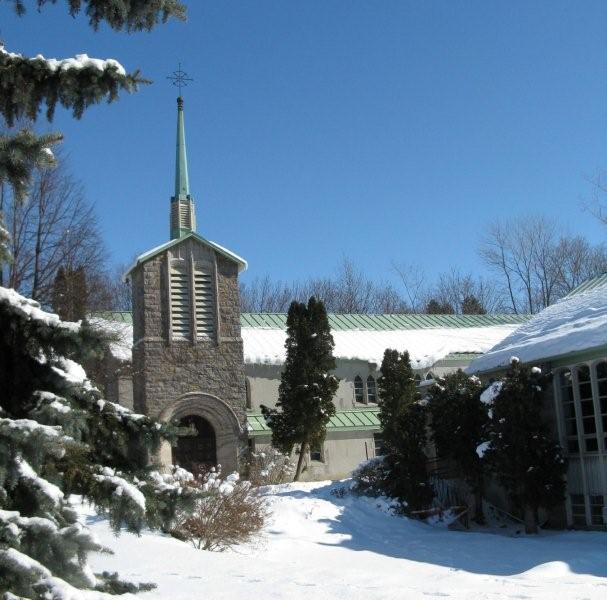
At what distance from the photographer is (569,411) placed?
1636 cm

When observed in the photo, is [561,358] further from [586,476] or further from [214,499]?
[214,499]

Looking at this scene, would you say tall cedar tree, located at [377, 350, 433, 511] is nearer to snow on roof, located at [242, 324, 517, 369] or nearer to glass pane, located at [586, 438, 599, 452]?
glass pane, located at [586, 438, 599, 452]

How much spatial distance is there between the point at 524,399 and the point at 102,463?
38.7 feet

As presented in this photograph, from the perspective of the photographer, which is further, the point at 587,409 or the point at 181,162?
the point at 181,162

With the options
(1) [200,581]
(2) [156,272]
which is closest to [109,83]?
(1) [200,581]

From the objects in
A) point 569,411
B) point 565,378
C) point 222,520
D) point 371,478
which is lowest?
point 222,520

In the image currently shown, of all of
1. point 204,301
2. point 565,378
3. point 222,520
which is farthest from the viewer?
point 204,301

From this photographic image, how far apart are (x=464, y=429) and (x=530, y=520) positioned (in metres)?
2.32

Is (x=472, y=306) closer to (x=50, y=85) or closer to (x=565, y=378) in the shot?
(x=565, y=378)

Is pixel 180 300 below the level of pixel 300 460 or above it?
above

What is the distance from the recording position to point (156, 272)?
2667 cm

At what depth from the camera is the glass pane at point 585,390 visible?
15867 mm

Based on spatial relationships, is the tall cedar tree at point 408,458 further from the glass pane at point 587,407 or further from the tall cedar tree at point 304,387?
the tall cedar tree at point 304,387

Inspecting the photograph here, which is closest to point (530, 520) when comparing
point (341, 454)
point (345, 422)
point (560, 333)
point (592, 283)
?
point (560, 333)
